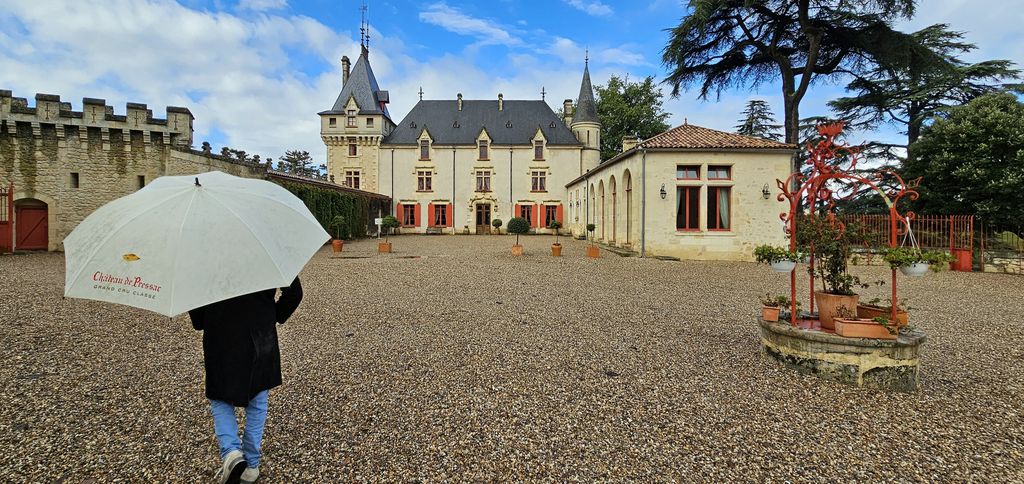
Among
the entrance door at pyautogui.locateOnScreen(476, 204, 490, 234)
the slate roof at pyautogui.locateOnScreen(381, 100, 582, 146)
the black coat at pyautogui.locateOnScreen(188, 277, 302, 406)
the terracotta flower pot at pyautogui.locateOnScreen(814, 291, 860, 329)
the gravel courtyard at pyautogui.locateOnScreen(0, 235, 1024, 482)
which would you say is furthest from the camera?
the slate roof at pyautogui.locateOnScreen(381, 100, 582, 146)

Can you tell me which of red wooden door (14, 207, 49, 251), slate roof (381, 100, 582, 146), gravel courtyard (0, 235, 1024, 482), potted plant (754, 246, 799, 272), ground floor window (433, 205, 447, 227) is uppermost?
slate roof (381, 100, 582, 146)

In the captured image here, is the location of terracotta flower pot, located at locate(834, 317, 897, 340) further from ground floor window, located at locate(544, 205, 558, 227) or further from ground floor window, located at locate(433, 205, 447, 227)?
ground floor window, located at locate(433, 205, 447, 227)

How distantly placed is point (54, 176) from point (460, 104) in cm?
2503

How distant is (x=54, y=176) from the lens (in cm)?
1489

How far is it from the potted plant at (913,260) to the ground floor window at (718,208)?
11.3m

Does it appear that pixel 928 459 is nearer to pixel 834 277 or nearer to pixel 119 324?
pixel 834 277

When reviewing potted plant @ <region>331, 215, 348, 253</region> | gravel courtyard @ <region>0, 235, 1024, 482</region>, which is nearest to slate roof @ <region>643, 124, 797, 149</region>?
gravel courtyard @ <region>0, 235, 1024, 482</region>

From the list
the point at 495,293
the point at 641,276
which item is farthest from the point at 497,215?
the point at 495,293

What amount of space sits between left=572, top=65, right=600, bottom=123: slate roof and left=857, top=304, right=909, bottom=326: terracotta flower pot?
3058cm

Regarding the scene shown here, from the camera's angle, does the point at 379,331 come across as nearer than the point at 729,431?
No

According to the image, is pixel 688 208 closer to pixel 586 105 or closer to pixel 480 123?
pixel 586 105

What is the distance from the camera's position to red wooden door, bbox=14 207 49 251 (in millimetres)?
14891

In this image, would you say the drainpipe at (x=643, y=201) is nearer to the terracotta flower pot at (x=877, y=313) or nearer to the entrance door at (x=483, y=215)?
the terracotta flower pot at (x=877, y=313)

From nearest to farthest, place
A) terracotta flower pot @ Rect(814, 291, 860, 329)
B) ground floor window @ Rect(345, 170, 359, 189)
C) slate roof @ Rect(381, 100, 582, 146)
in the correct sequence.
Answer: terracotta flower pot @ Rect(814, 291, 860, 329)
ground floor window @ Rect(345, 170, 359, 189)
slate roof @ Rect(381, 100, 582, 146)
